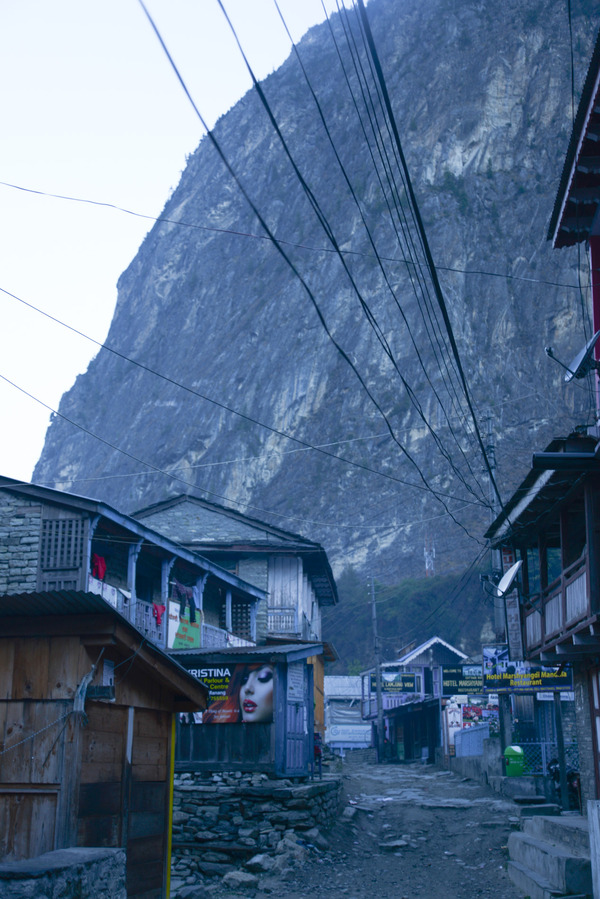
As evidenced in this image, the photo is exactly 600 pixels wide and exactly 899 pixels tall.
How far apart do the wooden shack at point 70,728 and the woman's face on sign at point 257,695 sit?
8401 millimetres

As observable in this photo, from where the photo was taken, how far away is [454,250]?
3408 inches

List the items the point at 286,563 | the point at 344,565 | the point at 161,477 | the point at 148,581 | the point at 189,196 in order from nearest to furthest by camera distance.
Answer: the point at 148,581 < the point at 286,563 < the point at 344,565 < the point at 161,477 < the point at 189,196

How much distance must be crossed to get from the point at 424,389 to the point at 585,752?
67.0 m

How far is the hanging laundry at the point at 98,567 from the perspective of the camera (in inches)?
826

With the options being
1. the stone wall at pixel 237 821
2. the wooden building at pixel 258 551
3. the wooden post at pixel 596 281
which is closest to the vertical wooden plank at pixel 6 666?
the stone wall at pixel 237 821

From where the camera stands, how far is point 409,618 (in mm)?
61625

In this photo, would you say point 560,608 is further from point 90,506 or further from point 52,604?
point 90,506

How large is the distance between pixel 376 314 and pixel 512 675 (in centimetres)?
7020

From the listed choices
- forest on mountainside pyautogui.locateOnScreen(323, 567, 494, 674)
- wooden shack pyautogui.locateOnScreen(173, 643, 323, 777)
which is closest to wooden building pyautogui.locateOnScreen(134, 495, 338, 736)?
wooden shack pyautogui.locateOnScreen(173, 643, 323, 777)

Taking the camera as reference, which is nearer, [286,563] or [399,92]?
[286,563]

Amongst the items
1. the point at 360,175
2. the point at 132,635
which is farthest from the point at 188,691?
the point at 360,175

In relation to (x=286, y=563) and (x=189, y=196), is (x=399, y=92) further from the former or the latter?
(x=286, y=563)

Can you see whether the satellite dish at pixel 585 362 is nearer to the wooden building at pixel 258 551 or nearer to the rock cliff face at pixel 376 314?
the wooden building at pixel 258 551

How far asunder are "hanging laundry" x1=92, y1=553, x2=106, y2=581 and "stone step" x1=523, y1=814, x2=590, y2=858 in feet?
36.7
